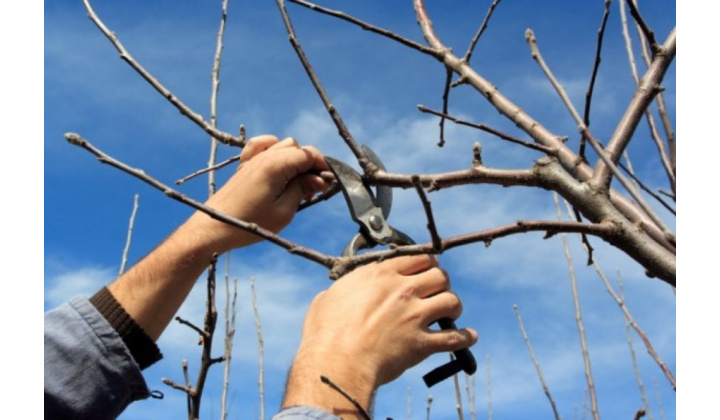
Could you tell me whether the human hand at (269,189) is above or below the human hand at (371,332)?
above

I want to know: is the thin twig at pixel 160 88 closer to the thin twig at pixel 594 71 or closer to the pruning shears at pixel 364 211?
the pruning shears at pixel 364 211

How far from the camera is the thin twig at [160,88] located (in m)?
1.89

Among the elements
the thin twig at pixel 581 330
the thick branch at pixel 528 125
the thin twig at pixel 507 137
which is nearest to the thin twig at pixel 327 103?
the thin twig at pixel 507 137

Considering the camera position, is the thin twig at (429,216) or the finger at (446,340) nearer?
the thin twig at (429,216)

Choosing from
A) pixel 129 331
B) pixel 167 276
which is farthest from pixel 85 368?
pixel 167 276

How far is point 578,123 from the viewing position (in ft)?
4.20

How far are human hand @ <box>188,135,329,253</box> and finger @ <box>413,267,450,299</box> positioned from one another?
0.53 meters

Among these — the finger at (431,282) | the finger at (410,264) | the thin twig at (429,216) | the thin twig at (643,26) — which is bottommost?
the thin twig at (429,216)

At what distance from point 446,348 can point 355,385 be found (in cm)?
21

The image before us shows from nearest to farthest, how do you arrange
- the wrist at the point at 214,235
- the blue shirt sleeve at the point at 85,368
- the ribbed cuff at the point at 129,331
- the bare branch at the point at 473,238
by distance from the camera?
the bare branch at the point at 473,238
the blue shirt sleeve at the point at 85,368
the ribbed cuff at the point at 129,331
the wrist at the point at 214,235

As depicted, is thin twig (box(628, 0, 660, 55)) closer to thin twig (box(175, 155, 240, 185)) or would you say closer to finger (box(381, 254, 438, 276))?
finger (box(381, 254, 438, 276))

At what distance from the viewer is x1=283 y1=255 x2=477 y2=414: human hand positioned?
1.28m
